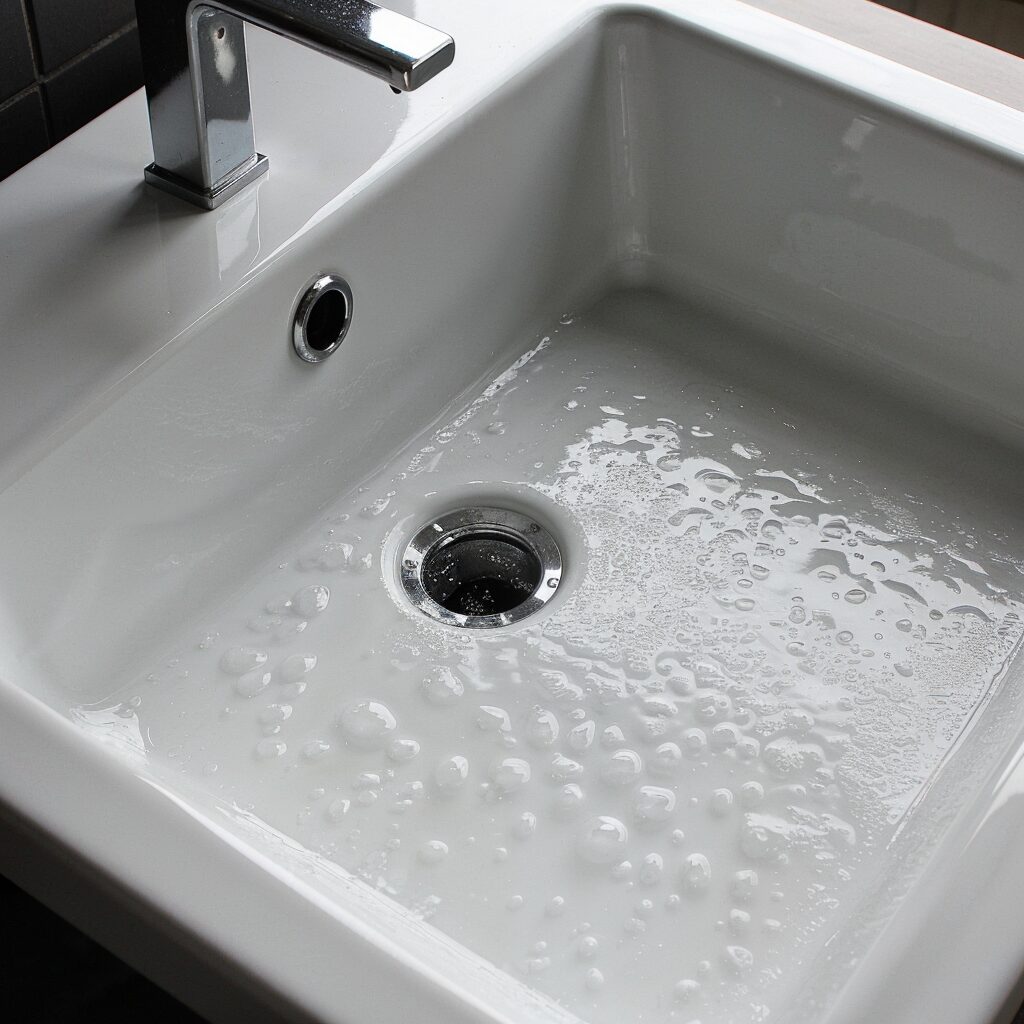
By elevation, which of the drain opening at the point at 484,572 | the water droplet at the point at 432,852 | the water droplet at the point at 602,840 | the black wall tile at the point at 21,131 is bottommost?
the drain opening at the point at 484,572

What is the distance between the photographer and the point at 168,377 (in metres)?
0.59

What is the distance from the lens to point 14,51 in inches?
26.5

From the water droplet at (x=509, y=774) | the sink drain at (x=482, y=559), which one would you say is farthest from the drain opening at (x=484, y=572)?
the water droplet at (x=509, y=774)

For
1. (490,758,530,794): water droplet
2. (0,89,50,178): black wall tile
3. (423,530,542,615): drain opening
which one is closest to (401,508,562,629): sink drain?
(423,530,542,615): drain opening

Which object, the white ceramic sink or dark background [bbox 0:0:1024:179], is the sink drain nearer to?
the white ceramic sink

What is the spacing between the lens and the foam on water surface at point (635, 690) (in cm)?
55

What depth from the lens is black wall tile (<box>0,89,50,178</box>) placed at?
2.26 feet

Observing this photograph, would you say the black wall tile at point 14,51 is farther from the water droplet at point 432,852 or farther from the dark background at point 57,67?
the water droplet at point 432,852

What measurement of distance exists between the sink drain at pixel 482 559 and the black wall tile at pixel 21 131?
27 centimetres

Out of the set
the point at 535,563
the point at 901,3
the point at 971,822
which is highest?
the point at 971,822

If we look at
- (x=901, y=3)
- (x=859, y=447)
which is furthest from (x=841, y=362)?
(x=901, y=3)

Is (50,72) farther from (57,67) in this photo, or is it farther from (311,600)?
(311,600)

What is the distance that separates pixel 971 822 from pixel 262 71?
1.69ft

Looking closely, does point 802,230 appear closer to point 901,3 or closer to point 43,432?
point 43,432
